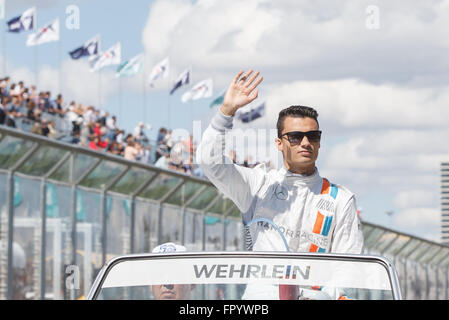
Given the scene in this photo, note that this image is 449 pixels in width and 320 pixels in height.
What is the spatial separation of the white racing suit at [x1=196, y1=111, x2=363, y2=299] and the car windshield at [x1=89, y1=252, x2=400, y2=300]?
1093 mm

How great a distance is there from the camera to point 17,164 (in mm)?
13750

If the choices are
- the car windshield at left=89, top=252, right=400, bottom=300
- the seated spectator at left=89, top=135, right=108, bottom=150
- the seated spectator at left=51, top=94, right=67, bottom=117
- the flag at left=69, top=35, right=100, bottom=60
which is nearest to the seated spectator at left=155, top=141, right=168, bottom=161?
the seated spectator at left=89, top=135, right=108, bottom=150

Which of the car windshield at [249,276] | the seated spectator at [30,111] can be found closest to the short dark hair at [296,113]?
the car windshield at [249,276]

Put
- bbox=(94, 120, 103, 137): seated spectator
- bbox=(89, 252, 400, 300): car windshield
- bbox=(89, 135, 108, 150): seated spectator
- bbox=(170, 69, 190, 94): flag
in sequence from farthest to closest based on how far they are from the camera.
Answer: bbox=(170, 69, 190, 94): flag < bbox=(94, 120, 103, 137): seated spectator < bbox=(89, 135, 108, 150): seated spectator < bbox=(89, 252, 400, 300): car windshield

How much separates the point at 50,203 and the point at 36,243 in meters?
0.67

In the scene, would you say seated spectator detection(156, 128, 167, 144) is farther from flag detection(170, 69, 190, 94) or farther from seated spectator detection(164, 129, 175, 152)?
flag detection(170, 69, 190, 94)

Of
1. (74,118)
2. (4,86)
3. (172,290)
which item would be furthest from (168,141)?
(172,290)

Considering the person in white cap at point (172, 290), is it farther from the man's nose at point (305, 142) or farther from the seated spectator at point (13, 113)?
the seated spectator at point (13, 113)

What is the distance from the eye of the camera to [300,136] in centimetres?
511

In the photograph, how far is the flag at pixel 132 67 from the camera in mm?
37531

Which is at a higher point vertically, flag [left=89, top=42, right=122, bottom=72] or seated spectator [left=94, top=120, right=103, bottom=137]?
flag [left=89, top=42, right=122, bottom=72]

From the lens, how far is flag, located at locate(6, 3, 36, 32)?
28.9 metres

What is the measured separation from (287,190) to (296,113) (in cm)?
37
